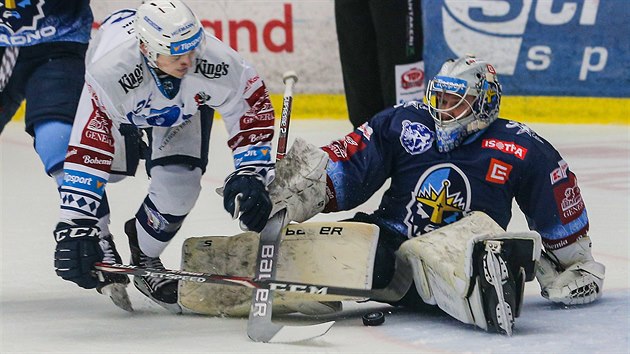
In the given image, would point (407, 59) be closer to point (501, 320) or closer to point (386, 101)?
point (386, 101)

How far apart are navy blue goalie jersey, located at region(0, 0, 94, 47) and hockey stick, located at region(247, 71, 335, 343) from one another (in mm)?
758

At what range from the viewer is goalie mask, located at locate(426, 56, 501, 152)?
3496 millimetres

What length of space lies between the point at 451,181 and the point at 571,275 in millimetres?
394

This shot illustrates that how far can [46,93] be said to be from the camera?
3.68m

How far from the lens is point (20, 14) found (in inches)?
150

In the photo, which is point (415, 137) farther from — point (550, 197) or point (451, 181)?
point (550, 197)

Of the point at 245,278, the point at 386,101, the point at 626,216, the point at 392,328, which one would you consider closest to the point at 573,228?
the point at 392,328

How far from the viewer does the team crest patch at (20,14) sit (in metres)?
3.80

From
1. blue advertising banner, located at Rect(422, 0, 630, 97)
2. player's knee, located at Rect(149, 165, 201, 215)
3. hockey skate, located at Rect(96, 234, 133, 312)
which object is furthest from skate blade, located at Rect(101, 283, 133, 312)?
blue advertising banner, located at Rect(422, 0, 630, 97)

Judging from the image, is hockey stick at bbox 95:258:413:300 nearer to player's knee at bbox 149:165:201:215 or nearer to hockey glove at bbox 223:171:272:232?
hockey glove at bbox 223:171:272:232

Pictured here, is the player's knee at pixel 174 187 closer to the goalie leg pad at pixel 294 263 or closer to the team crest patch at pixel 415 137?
the goalie leg pad at pixel 294 263

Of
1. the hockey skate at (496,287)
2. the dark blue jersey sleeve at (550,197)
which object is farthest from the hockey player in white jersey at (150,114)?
the dark blue jersey sleeve at (550,197)

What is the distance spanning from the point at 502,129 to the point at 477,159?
115mm

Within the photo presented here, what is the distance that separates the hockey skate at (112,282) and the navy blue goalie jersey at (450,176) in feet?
1.84
